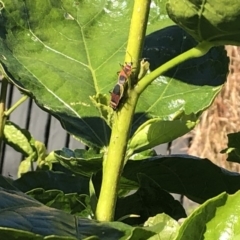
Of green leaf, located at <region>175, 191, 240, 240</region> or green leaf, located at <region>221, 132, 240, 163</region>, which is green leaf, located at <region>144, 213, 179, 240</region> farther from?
green leaf, located at <region>221, 132, 240, 163</region>

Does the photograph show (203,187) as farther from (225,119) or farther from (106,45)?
Answer: (225,119)

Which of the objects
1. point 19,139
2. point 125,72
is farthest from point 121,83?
point 19,139

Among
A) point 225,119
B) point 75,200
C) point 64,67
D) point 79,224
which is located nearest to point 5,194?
point 79,224

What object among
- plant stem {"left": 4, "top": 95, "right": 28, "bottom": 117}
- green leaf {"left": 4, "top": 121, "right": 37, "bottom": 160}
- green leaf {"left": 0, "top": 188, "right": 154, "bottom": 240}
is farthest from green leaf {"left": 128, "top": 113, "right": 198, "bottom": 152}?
green leaf {"left": 4, "top": 121, "right": 37, "bottom": 160}

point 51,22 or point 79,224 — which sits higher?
point 51,22

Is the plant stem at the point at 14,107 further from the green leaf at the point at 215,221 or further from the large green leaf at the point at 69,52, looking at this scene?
the green leaf at the point at 215,221

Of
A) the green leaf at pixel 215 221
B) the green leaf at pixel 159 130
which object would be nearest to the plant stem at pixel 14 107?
the green leaf at pixel 159 130
